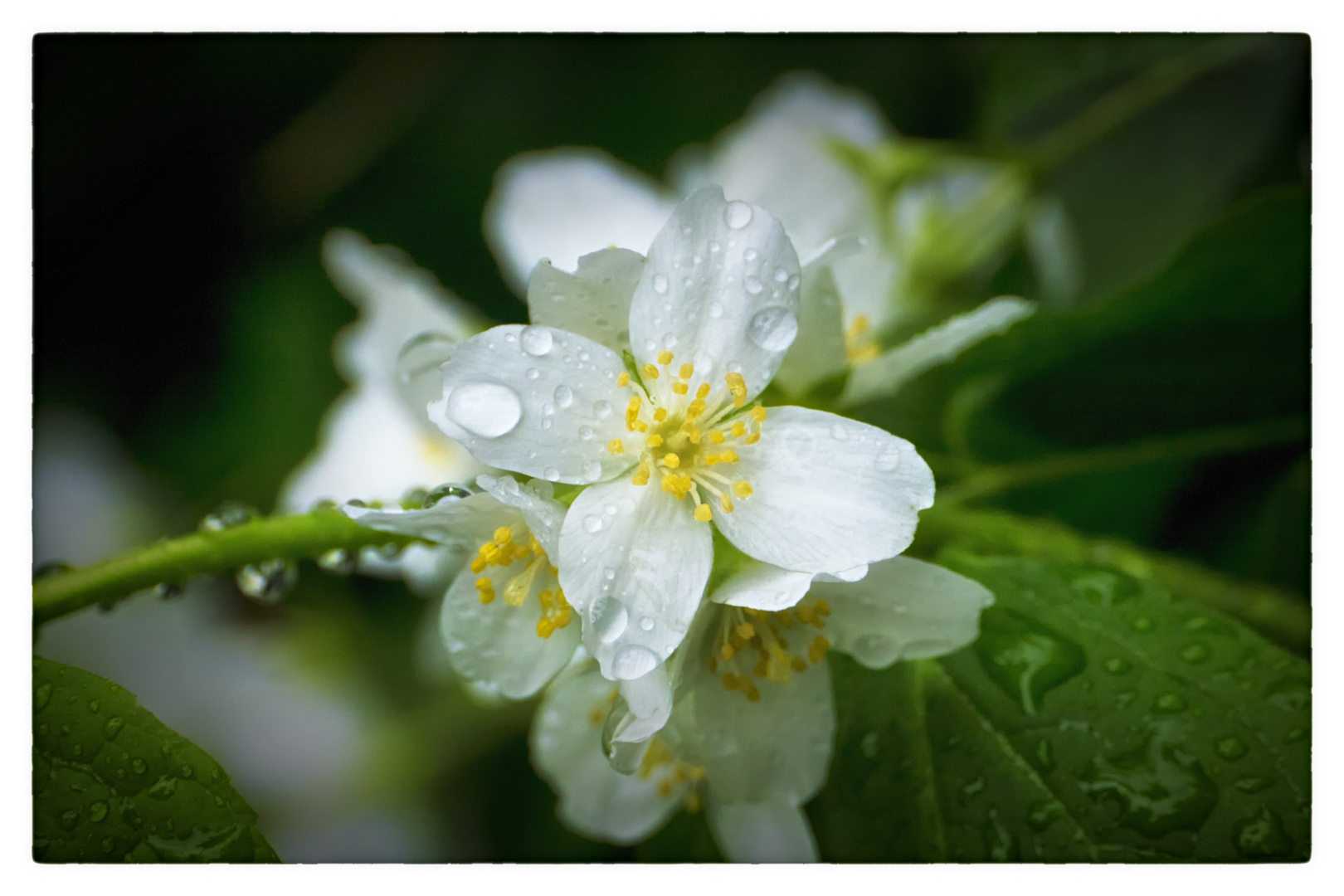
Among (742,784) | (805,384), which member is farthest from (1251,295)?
(742,784)

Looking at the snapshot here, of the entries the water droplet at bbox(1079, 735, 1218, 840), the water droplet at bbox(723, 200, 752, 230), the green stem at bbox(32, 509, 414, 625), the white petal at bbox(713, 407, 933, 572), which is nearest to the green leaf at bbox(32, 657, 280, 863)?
the green stem at bbox(32, 509, 414, 625)

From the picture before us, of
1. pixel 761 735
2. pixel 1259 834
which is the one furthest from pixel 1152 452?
pixel 761 735

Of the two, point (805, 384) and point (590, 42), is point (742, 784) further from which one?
point (590, 42)

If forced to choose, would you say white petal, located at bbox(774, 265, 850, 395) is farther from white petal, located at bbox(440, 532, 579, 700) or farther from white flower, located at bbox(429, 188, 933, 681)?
white petal, located at bbox(440, 532, 579, 700)

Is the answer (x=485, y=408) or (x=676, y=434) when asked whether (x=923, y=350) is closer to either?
(x=676, y=434)

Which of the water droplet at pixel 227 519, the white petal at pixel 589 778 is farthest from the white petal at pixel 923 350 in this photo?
the water droplet at pixel 227 519

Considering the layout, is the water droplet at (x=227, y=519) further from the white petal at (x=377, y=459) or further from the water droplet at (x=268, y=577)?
the white petal at (x=377, y=459)
